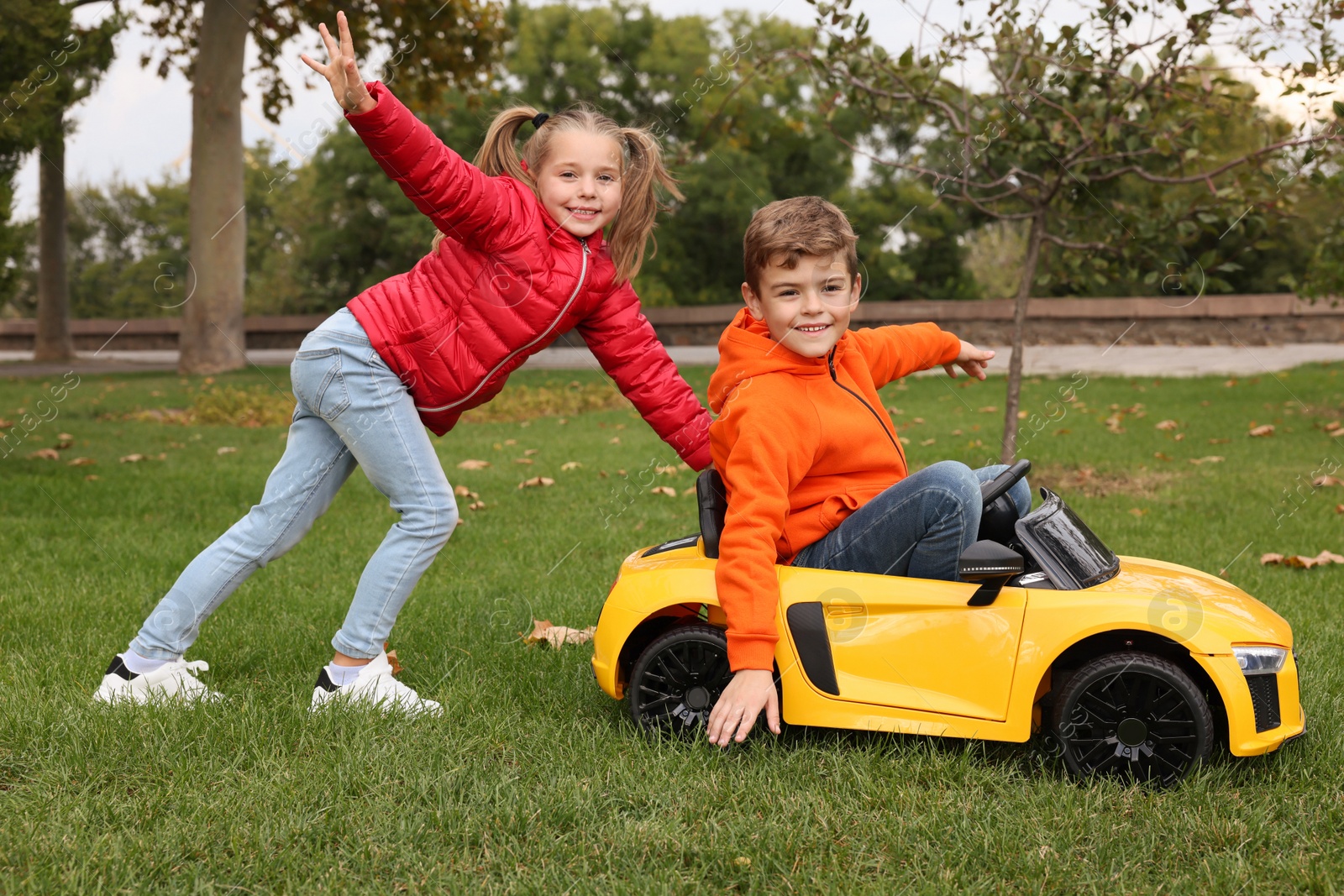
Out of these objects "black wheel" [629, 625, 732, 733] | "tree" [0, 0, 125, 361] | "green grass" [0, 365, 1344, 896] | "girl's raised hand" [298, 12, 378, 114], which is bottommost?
"green grass" [0, 365, 1344, 896]

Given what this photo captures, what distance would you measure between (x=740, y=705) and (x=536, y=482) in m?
4.07

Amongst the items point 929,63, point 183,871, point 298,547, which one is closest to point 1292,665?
point 183,871

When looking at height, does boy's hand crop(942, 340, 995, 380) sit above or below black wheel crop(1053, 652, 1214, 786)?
above

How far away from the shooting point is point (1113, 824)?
2.21 meters

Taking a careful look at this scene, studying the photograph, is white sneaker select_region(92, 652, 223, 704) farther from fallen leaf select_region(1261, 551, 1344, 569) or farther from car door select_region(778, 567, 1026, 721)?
fallen leaf select_region(1261, 551, 1344, 569)

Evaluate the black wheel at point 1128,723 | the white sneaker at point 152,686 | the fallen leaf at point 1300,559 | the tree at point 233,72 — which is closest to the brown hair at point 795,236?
the black wheel at point 1128,723

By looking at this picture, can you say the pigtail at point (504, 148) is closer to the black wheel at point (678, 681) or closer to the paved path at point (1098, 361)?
the black wheel at point (678, 681)

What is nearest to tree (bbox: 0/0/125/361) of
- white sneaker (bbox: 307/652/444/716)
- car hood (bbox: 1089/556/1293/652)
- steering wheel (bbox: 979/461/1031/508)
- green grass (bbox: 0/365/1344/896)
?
green grass (bbox: 0/365/1344/896)

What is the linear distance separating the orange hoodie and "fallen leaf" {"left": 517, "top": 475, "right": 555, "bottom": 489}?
11.6 feet

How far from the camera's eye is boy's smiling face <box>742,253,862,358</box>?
2645 millimetres

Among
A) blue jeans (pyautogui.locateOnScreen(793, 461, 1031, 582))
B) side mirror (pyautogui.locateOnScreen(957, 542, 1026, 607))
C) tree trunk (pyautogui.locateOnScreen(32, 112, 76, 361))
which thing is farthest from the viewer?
tree trunk (pyautogui.locateOnScreen(32, 112, 76, 361))

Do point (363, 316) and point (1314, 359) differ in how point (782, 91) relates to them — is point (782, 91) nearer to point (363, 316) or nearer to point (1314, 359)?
point (1314, 359)

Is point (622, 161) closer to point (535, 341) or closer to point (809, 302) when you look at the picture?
point (535, 341)

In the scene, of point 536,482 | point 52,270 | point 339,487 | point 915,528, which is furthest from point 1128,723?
point 52,270
